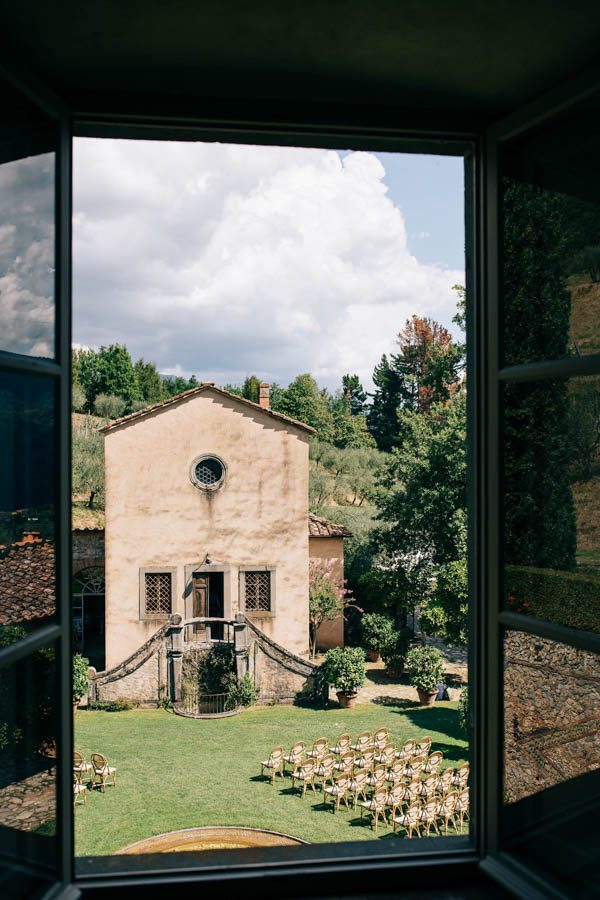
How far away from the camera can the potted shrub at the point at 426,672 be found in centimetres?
929

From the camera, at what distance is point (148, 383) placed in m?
10.0

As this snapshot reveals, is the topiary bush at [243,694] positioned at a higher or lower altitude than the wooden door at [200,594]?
lower

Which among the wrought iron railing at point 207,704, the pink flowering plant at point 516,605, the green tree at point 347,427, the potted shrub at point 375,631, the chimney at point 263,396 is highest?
the chimney at point 263,396

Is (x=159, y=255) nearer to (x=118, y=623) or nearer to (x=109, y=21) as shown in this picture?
(x=118, y=623)

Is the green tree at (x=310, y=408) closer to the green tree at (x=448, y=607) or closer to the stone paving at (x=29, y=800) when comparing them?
the green tree at (x=448, y=607)

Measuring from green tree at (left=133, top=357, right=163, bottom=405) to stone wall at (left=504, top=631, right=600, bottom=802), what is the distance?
9.17 m

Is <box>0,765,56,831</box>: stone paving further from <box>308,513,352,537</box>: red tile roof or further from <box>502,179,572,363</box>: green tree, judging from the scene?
<box>308,513,352,537</box>: red tile roof

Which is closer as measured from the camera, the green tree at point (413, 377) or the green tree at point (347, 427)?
the green tree at point (347, 427)

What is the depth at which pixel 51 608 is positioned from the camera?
1049 millimetres

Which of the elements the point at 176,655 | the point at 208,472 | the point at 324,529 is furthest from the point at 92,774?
the point at 324,529

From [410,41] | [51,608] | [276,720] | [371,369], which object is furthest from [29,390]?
[371,369]

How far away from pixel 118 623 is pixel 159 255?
9.00 metres

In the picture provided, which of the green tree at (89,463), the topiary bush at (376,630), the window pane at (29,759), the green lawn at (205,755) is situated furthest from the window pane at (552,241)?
the topiary bush at (376,630)

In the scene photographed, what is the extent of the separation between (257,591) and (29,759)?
956cm
